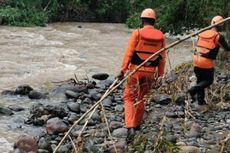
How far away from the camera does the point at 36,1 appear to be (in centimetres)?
2556

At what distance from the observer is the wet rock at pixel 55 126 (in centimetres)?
691

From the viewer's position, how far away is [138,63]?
6129 mm

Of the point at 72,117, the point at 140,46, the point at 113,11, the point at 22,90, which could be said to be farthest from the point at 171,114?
the point at 113,11

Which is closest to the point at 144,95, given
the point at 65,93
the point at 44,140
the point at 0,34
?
the point at 44,140

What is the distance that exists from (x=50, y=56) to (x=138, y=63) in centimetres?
874

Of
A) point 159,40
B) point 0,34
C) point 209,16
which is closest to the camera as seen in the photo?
point 159,40

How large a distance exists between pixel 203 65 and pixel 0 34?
41.5 ft

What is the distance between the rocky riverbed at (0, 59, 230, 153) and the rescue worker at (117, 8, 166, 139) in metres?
0.18

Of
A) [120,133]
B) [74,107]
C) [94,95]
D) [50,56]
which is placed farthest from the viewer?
[50,56]

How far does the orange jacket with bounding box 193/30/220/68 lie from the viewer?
7554 millimetres

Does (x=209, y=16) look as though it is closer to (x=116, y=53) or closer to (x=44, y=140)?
(x=116, y=53)

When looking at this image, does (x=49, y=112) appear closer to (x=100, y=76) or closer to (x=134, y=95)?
(x=134, y=95)

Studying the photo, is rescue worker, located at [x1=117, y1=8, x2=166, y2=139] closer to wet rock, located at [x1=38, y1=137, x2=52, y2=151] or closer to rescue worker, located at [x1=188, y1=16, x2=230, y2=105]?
wet rock, located at [x1=38, y1=137, x2=52, y2=151]

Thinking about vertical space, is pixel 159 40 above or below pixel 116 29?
above
